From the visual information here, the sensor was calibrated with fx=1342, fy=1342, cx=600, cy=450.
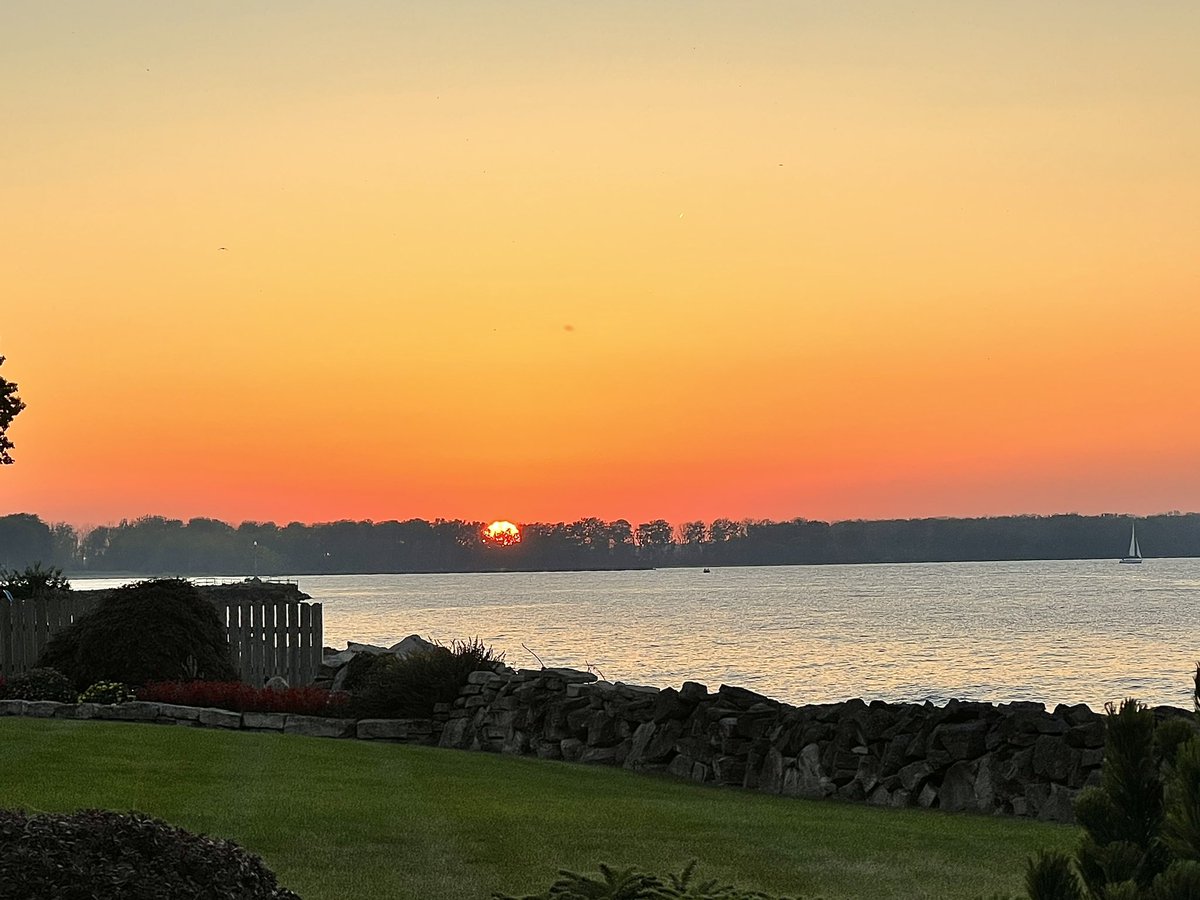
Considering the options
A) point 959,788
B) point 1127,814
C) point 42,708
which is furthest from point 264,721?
point 1127,814

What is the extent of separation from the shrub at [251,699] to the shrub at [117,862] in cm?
1211

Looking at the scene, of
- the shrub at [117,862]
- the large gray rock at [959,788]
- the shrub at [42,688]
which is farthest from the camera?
the shrub at [42,688]

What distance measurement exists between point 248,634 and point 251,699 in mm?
4717

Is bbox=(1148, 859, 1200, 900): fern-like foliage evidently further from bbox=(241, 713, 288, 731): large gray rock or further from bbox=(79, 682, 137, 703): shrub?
bbox=(79, 682, 137, 703): shrub

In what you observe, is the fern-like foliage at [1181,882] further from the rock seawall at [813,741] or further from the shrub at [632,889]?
the rock seawall at [813,741]

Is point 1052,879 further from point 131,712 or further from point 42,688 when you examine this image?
point 42,688

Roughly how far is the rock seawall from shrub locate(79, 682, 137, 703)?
14.9 feet

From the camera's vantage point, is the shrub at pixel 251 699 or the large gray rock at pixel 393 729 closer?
the large gray rock at pixel 393 729

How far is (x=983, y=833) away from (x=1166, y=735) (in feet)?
28.1

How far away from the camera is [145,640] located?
20.1m

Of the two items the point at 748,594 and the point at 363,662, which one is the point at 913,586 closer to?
the point at 748,594

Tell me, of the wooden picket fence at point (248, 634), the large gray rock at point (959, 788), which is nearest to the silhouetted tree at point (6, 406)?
the wooden picket fence at point (248, 634)

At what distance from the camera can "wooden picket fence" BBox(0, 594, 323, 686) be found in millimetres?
22453

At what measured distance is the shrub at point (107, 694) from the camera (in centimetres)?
1831
